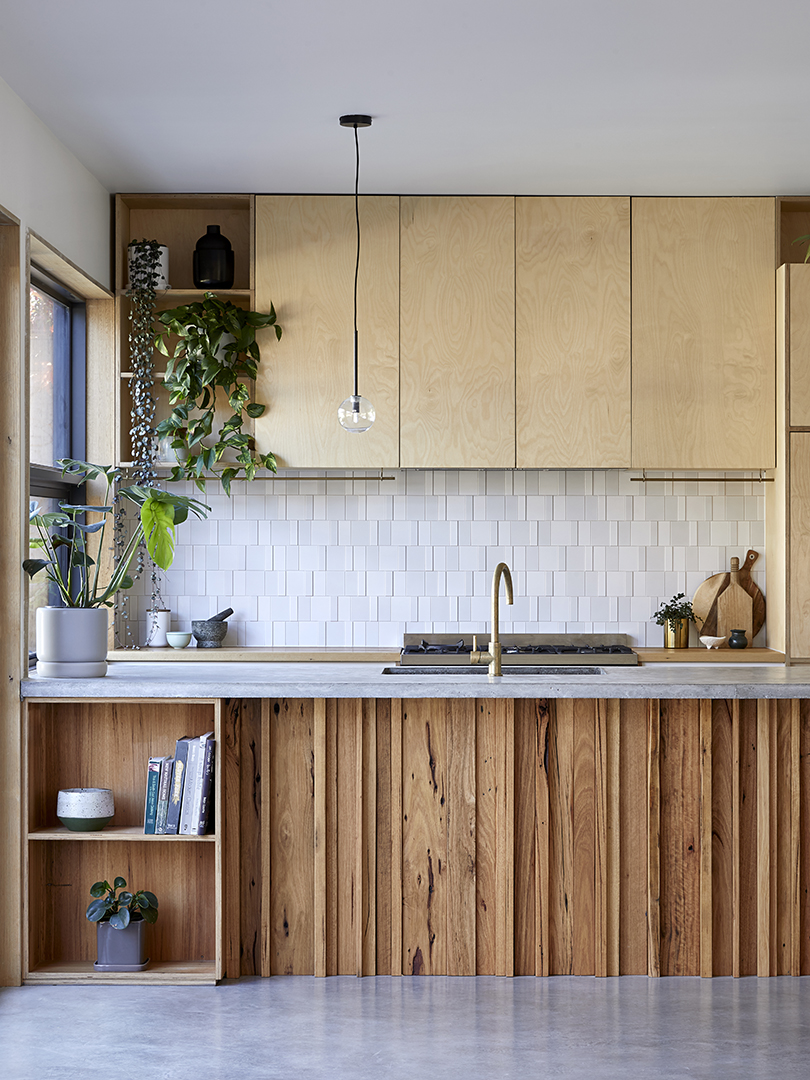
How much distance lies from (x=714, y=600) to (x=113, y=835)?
2826mm

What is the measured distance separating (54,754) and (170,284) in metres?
2.23

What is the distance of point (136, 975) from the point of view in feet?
10.2

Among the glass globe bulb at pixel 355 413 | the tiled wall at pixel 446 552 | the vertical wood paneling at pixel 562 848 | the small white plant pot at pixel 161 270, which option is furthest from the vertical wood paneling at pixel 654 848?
the small white plant pot at pixel 161 270

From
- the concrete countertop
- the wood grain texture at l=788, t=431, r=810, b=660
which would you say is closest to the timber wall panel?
the concrete countertop

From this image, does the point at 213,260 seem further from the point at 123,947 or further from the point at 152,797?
the point at 123,947

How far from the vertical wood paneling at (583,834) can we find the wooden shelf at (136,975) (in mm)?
1133

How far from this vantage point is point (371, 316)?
432 centimetres

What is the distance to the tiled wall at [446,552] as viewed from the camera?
470 centimetres

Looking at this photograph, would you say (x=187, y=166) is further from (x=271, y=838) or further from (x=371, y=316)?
(x=271, y=838)

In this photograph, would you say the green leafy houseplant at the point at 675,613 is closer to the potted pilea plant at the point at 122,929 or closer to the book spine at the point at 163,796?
the book spine at the point at 163,796

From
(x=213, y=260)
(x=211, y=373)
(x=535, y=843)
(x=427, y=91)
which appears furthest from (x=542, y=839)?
(x=213, y=260)

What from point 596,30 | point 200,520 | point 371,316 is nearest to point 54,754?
point 200,520

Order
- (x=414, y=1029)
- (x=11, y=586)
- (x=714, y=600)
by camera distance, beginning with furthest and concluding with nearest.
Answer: (x=714, y=600), (x=11, y=586), (x=414, y=1029)

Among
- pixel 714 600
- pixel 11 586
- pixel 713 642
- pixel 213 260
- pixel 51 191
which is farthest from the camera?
pixel 714 600
